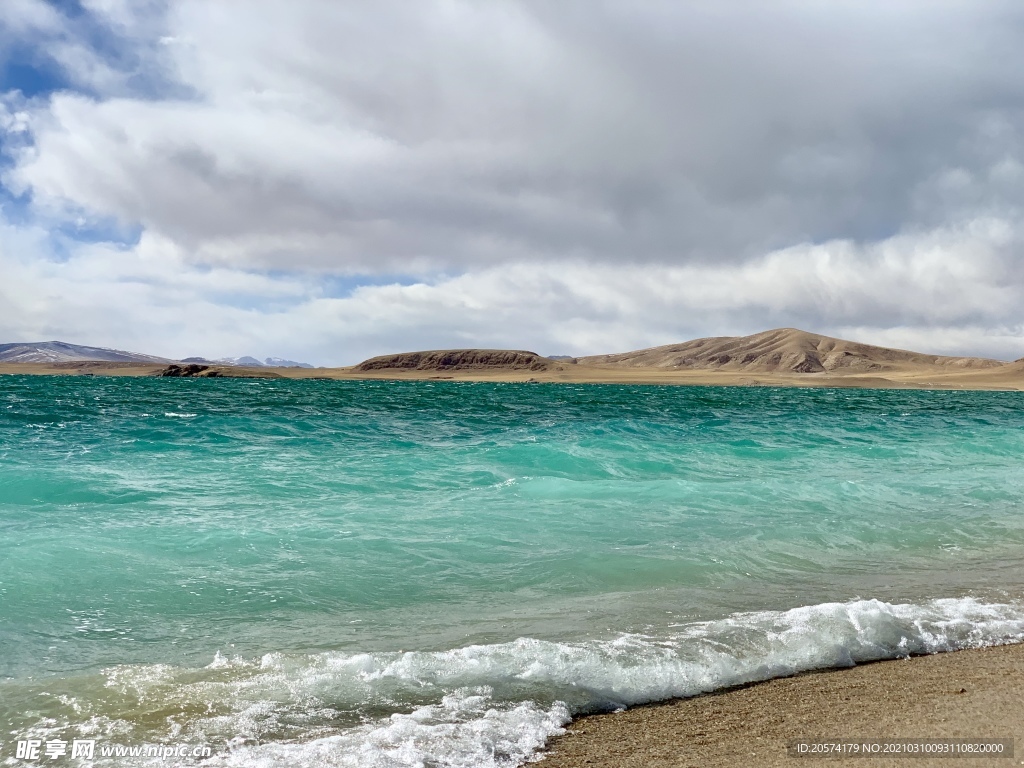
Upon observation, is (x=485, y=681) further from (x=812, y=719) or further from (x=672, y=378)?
(x=672, y=378)

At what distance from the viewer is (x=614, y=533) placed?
8.55 metres

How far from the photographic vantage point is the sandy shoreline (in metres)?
3.41

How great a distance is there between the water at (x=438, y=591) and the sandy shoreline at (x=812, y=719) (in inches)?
7.8

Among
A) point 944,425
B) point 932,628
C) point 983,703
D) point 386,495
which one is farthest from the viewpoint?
point 944,425

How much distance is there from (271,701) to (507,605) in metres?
2.33

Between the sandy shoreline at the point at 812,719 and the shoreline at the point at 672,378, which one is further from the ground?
the shoreline at the point at 672,378

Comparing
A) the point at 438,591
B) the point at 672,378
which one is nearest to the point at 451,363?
the point at 672,378

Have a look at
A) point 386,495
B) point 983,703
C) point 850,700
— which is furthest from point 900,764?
point 386,495

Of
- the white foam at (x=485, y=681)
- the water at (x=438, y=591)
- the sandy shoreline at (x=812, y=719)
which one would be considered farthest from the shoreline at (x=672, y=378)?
the sandy shoreline at (x=812, y=719)

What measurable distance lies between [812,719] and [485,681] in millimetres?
1984

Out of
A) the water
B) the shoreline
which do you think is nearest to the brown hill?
the shoreline

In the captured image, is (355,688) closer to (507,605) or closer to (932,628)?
(507,605)

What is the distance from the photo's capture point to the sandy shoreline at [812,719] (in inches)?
134

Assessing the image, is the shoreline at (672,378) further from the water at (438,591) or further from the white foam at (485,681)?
the white foam at (485,681)
